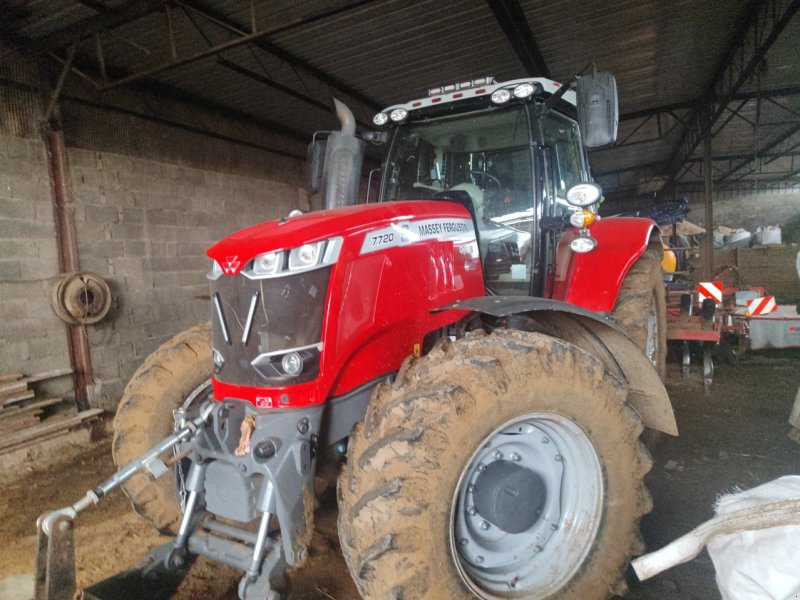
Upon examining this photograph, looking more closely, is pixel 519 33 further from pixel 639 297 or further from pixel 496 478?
pixel 496 478

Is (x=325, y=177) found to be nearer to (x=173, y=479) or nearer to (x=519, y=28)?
(x=173, y=479)

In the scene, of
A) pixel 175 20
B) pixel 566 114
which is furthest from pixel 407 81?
pixel 566 114

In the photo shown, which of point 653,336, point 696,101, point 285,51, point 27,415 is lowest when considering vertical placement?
point 27,415

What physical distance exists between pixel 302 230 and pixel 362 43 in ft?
13.5

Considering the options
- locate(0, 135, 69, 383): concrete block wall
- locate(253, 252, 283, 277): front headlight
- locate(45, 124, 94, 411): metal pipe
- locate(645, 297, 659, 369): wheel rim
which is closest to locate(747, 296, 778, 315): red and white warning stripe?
locate(645, 297, 659, 369): wheel rim

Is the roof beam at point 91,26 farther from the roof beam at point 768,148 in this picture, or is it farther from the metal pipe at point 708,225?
the roof beam at point 768,148

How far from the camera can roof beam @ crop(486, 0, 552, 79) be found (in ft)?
15.6

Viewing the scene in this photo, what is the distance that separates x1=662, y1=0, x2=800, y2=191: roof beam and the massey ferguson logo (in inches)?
284

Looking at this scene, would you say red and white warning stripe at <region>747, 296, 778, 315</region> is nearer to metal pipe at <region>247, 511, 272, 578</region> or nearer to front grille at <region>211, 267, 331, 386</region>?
front grille at <region>211, 267, 331, 386</region>

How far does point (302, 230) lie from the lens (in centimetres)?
179

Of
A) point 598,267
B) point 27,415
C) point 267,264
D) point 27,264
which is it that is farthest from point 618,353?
point 27,264

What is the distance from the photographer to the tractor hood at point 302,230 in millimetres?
1759

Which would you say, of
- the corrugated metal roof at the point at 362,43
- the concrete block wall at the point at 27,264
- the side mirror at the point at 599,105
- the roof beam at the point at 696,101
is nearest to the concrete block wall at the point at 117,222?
the concrete block wall at the point at 27,264

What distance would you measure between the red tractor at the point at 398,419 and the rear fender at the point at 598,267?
1.99 ft
